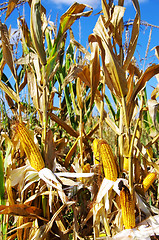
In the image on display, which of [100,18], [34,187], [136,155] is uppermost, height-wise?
[100,18]

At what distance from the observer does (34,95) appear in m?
2.21

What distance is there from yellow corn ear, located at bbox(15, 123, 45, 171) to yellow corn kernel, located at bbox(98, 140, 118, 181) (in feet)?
1.50

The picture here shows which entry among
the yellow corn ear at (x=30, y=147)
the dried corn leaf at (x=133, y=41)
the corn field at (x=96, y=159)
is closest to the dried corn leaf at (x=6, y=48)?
the corn field at (x=96, y=159)

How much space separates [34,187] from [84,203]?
0.45 meters

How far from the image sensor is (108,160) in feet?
5.54

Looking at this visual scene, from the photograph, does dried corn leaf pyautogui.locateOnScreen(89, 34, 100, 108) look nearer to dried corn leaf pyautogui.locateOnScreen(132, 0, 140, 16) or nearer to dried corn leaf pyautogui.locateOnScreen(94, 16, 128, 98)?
dried corn leaf pyautogui.locateOnScreen(94, 16, 128, 98)

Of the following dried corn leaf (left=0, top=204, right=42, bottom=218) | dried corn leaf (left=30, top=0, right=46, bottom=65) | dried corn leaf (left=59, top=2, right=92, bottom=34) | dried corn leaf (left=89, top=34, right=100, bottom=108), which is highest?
dried corn leaf (left=59, top=2, right=92, bottom=34)

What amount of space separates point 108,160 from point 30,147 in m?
0.55

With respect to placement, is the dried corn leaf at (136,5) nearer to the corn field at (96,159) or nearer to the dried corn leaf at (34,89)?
the corn field at (96,159)

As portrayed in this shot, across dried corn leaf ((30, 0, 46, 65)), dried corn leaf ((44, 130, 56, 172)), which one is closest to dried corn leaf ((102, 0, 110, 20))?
dried corn leaf ((30, 0, 46, 65))

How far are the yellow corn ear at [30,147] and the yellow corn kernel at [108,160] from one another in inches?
17.9

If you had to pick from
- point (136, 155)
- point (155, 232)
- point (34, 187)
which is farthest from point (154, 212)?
point (34, 187)

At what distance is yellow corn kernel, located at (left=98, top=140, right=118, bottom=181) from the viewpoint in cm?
169

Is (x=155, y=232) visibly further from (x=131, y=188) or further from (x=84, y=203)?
(x=84, y=203)
